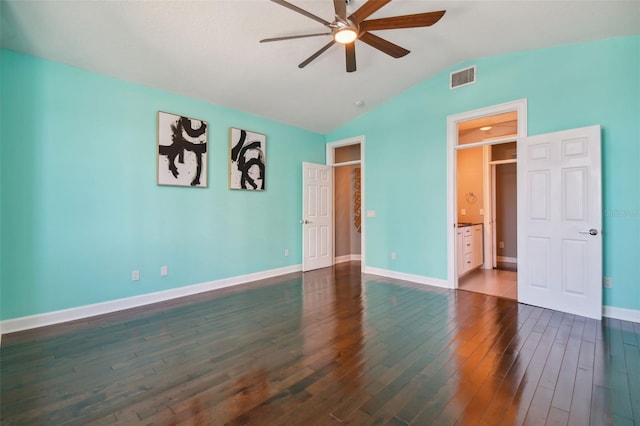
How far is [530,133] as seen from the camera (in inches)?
144

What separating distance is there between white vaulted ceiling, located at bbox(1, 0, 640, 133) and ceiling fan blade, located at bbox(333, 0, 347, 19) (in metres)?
0.73

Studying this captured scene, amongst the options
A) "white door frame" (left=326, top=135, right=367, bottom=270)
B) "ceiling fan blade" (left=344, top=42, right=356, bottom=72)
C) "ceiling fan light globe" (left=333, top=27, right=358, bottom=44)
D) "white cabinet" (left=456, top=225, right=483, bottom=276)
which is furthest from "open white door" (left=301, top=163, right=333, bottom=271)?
"ceiling fan light globe" (left=333, top=27, right=358, bottom=44)

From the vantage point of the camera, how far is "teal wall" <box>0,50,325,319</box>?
290cm

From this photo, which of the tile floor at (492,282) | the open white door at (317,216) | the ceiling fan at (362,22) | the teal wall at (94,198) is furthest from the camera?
the open white door at (317,216)

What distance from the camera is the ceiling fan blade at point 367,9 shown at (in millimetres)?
2152

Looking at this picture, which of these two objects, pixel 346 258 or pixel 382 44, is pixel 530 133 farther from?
pixel 346 258

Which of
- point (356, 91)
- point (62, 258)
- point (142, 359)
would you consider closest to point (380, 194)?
point (356, 91)

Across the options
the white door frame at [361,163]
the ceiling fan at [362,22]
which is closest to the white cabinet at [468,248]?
the white door frame at [361,163]

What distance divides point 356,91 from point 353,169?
2.69m

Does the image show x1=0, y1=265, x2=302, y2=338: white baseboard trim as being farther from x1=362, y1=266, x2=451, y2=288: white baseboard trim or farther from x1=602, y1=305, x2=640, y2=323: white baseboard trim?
x1=602, y1=305, x2=640, y2=323: white baseboard trim

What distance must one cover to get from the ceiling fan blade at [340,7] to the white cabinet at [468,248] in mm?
3484

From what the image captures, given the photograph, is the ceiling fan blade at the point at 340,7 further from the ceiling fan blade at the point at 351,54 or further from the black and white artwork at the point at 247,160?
the black and white artwork at the point at 247,160

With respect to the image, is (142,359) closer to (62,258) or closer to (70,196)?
(62,258)

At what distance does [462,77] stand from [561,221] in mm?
2397
